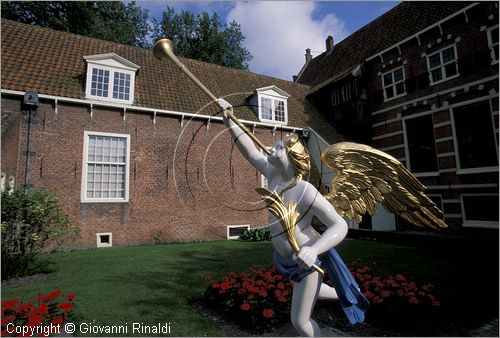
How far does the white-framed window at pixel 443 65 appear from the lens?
13594mm

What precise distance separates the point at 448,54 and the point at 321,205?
1488 centimetres

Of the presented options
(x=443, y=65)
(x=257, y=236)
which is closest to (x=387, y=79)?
(x=443, y=65)

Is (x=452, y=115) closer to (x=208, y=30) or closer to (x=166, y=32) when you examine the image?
(x=208, y=30)

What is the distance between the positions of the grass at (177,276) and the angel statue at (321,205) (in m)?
2.01

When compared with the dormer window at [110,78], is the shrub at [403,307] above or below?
below

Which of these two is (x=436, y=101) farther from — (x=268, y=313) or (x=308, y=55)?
(x=308, y=55)

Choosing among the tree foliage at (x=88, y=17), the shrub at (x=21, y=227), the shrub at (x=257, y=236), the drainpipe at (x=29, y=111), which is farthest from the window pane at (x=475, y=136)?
the tree foliage at (x=88, y=17)

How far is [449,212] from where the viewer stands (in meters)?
13.4

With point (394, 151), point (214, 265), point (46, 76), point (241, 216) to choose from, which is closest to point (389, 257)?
point (214, 265)

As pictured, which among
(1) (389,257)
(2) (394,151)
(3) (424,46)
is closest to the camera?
(1) (389,257)

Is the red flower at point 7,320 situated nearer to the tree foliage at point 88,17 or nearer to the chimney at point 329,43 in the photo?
the tree foliage at point 88,17

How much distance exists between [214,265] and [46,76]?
10228mm

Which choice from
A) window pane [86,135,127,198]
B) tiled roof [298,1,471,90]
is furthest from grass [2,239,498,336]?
tiled roof [298,1,471,90]

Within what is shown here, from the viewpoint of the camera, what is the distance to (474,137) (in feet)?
42.7
